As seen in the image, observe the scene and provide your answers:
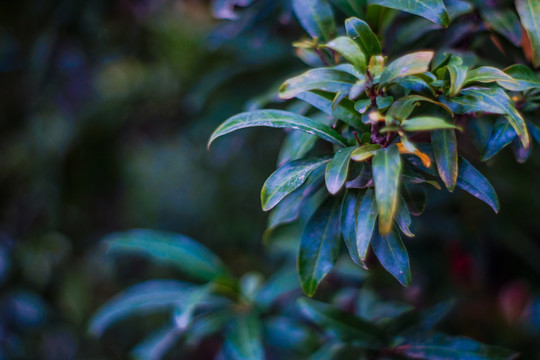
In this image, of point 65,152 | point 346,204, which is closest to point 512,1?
point 346,204

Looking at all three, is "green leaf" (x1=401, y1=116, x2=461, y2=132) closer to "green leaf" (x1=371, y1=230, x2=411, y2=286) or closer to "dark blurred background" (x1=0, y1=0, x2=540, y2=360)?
"green leaf" (x1=371, y1=230, x2=411, y2=286)

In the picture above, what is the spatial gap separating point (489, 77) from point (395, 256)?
0.73 ft

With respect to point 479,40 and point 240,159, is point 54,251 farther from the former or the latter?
point 479,40

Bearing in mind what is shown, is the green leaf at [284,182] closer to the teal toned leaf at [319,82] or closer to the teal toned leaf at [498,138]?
the teal toned leaf at [319,82]

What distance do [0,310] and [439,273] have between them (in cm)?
129

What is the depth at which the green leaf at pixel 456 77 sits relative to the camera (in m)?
0.47

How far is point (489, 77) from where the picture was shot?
0.49 meters

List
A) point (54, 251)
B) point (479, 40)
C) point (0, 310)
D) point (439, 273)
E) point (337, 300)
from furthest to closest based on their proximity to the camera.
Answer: point (54, 251), point (0, 310), point (439, 273), point (337, 300), point (479, 40)

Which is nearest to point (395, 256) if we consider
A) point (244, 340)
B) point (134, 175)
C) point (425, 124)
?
point (425, 124)

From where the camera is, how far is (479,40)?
0.78m

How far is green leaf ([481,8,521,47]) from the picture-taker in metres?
0.64

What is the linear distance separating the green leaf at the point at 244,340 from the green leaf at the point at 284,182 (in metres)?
0.36

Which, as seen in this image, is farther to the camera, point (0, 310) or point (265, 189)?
point (0, 310)

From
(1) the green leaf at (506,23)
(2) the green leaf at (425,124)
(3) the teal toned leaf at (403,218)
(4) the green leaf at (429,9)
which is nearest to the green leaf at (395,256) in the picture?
(3) the teal toned leaf at (403,218)
